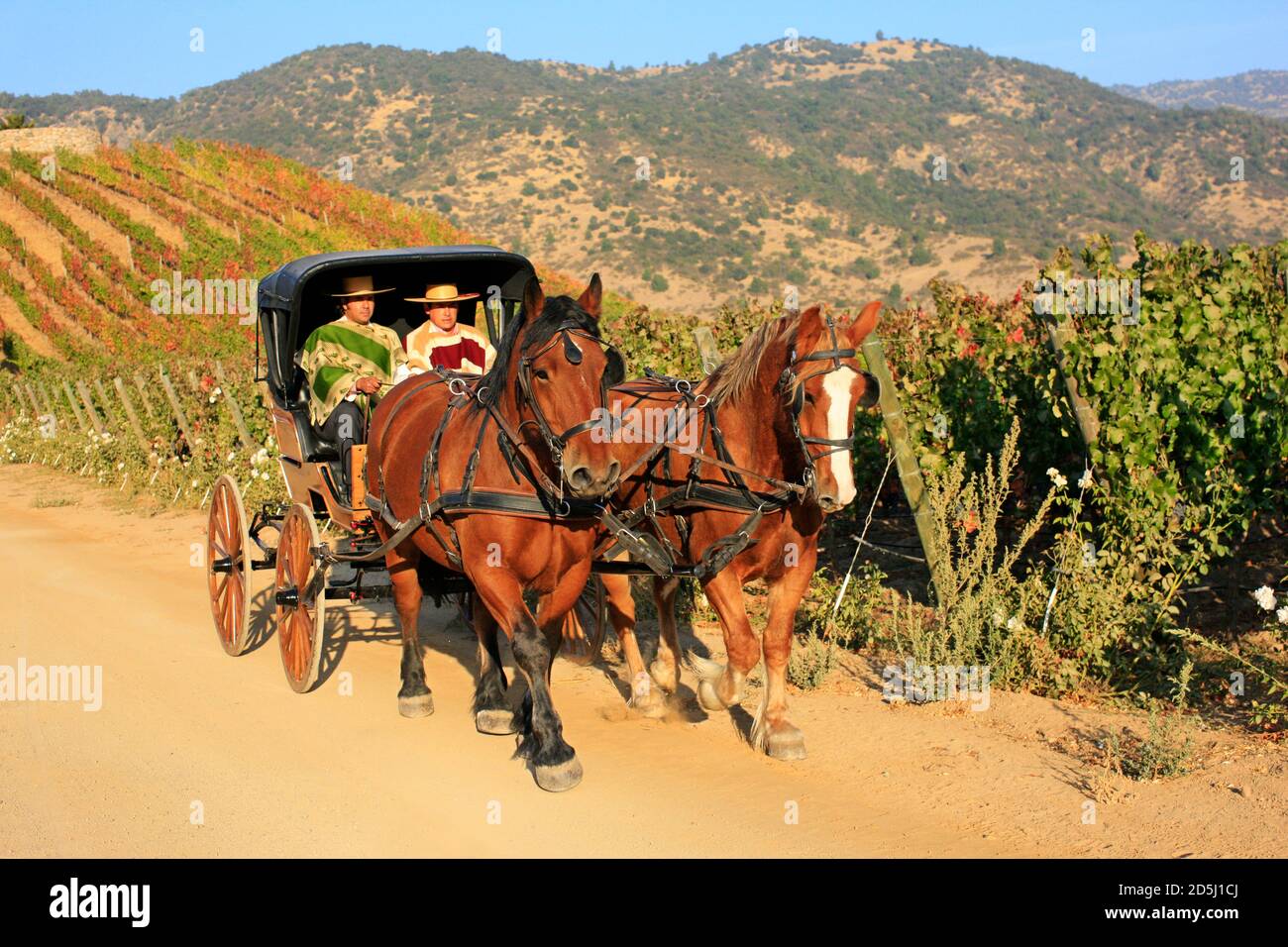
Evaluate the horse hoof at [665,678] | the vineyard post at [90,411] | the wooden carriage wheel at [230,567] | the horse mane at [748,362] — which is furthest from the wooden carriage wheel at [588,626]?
the vineyard post at [90,411]

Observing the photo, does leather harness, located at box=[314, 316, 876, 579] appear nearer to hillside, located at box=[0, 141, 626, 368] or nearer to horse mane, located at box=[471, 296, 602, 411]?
horse mane, located at box=[471, 296, 602, 411]

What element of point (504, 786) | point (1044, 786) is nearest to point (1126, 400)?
point (1044, 786)

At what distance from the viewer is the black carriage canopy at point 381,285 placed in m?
7.04

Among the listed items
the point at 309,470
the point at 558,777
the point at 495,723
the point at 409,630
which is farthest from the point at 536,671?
the point at 309,470

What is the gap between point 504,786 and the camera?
517 cm

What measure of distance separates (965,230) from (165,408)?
2570 inches

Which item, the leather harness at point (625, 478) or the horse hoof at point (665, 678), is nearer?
the leather harness at point (625, 478)

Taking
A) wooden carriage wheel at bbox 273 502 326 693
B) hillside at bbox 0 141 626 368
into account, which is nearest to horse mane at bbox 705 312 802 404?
wooden carriage wheel at bbox 273 502 326 693

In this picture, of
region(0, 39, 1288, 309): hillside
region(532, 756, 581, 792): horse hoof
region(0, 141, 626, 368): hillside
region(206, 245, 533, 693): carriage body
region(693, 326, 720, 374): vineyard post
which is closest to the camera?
region(532, 756, 581, 792): horse hoof

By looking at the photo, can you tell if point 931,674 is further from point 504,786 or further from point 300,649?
point 300,649

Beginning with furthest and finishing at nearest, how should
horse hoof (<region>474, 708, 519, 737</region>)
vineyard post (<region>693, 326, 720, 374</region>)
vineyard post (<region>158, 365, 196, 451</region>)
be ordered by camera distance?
vineyard post (<region>158, 365, 196, 451</region>) → vineyard post (<region>693, 326, 720, 374</region>) → horse hoof (<region>474, 708, 519, 737</region>)

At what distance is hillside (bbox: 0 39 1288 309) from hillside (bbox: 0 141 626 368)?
2063 centimetres

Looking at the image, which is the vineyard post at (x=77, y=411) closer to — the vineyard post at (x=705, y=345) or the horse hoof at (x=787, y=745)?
the vineyard post at (x=705, y=345)

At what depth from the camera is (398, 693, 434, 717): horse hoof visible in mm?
6336
